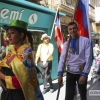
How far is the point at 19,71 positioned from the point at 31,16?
5.40 meters

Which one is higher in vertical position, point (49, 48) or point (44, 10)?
point (44, 10)

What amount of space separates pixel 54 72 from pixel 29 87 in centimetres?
648

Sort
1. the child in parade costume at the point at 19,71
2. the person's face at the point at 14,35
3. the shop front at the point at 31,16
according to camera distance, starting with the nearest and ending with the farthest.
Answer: the child in parade costume at the point at 19,71 < the person's face at the point at 14,35 < the shop front at the point at 31,16

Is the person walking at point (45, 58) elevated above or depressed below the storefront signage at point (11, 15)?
below

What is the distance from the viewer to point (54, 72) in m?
8.59

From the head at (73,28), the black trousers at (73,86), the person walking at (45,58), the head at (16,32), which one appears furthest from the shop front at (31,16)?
the head at (16,32)

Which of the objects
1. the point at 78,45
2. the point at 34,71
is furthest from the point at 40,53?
the point at 34,71

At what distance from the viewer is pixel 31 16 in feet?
23.9

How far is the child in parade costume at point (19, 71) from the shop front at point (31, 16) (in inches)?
158

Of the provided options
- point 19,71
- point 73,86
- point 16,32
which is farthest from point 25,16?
point 19,71

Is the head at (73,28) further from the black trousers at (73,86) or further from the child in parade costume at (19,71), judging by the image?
the child in parade costume at (19,71)

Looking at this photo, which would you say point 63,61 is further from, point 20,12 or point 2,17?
point 20,12

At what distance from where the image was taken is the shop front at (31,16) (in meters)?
6.25

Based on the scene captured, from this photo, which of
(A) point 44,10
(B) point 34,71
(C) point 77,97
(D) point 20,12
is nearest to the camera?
(B) point 34,71
